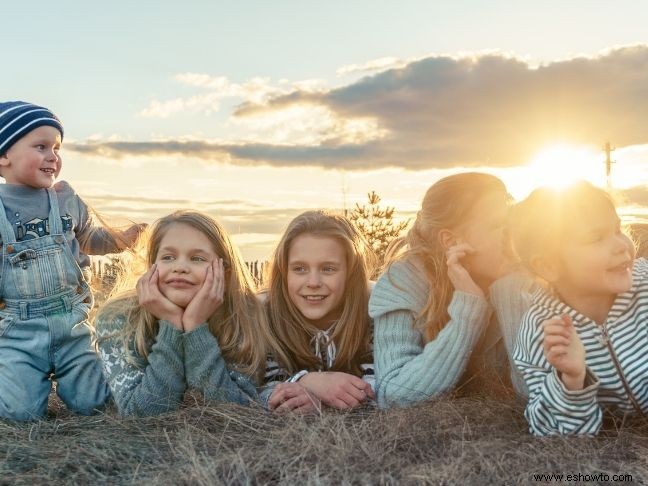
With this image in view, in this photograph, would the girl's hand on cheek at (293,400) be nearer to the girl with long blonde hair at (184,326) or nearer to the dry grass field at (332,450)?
the dry grass field at (332,450)

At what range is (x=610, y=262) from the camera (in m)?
3.32

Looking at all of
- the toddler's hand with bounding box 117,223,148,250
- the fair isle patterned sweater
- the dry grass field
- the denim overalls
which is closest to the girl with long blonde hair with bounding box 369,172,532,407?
the dry grass field

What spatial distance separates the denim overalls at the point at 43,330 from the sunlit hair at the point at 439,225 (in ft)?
7.45

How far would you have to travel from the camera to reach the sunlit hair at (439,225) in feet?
13.8

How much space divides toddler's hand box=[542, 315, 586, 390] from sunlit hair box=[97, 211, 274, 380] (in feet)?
6.27

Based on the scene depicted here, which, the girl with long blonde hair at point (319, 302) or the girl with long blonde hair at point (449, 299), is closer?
the girl with long blonde hair at point (449, 299)

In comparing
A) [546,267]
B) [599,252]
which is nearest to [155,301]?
[546,267]

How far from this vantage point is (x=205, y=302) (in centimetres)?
432

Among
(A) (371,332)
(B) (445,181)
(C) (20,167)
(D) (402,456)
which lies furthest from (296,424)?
(C) (20,167)

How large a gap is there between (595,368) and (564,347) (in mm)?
415

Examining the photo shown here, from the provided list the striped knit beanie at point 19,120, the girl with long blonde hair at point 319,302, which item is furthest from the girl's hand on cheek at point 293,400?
the striped knit beanie at point 19,120

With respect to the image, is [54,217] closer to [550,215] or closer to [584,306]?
[550,215]

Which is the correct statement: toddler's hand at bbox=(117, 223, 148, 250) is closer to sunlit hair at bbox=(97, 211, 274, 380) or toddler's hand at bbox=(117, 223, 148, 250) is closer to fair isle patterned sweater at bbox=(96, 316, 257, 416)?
sunlit hair at bbox=(97, 211, 274, 380)

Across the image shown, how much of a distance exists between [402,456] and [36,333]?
9.71 feet
